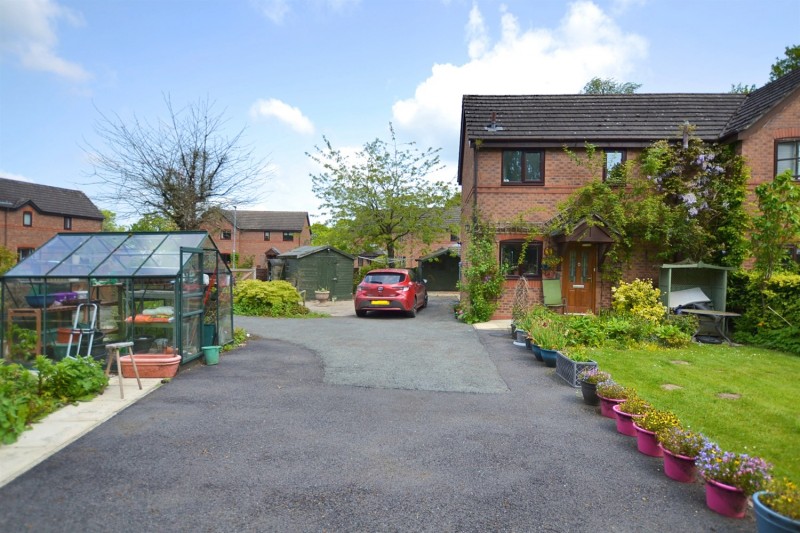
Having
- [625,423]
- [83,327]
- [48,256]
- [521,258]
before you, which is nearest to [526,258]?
[521,258]

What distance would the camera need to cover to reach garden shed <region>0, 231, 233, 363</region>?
8.34m

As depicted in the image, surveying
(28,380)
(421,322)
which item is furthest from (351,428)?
(421,322)

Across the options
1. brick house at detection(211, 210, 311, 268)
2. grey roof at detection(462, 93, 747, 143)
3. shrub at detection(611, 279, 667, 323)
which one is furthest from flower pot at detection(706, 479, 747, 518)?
brick house at detection(211, 210, 311, 268)

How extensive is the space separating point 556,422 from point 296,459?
3.05m

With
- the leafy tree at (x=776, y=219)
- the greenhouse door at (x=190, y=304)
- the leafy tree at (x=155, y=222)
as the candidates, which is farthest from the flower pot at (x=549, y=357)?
the leafy tree at (x=155, y=222)

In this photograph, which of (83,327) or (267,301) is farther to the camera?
(267,301)

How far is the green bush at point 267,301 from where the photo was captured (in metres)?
18.2

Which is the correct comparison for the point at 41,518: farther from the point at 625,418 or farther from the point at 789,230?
the point at 789,230

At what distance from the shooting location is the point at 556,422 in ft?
19.0

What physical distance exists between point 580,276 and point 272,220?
43835 mm

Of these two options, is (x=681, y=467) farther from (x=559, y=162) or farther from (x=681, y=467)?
(x=559, y=162)

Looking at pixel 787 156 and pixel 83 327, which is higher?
pixel 787 156

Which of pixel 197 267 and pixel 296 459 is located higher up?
pixel 197 267

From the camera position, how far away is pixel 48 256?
8.97 m
